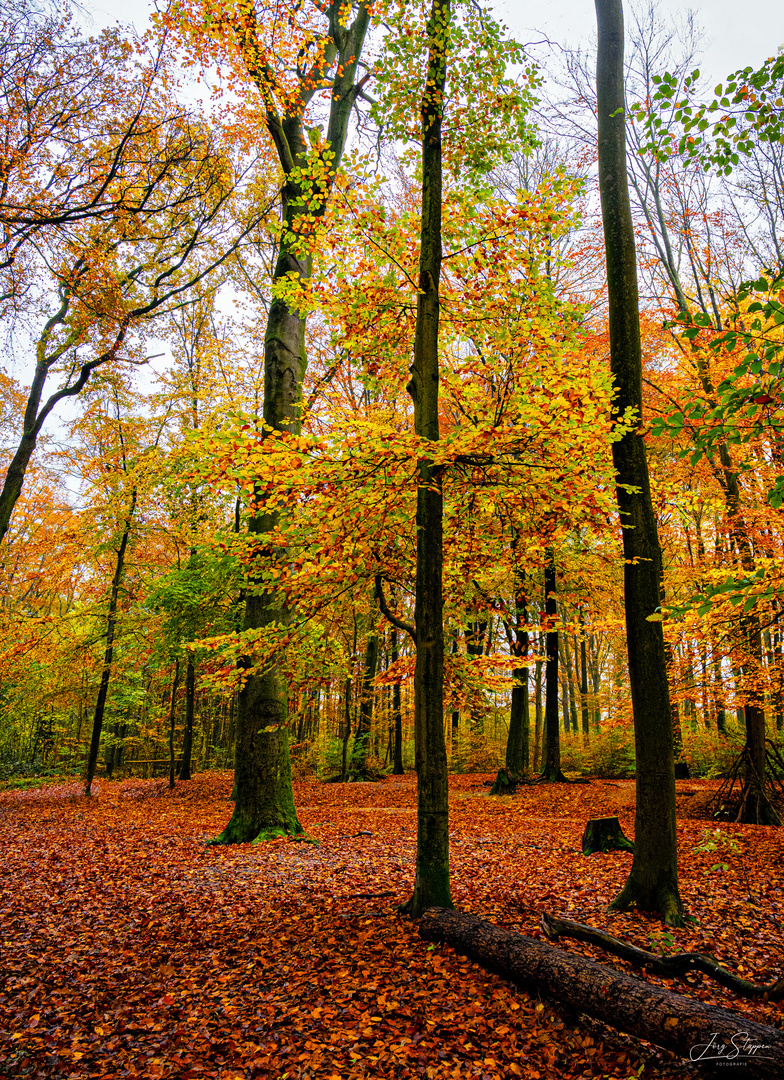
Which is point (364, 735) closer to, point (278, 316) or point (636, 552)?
point (278, 316)

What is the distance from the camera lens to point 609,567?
1139 cm

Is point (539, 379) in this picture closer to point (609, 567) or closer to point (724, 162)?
point (724, 162)

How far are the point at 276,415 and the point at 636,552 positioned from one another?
566cm

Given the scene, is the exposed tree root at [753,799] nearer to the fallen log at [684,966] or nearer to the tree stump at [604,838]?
the tree stump at [604,838]

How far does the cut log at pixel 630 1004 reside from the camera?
7.52ft

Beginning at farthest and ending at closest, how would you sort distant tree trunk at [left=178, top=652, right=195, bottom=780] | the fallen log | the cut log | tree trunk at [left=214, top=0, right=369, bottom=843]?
distant tree trunk at [left=178, top=652, right=195, bottom=780], tree trunk at [left=214, top=0, right=369, bottom=843], the fallen log, the cut log

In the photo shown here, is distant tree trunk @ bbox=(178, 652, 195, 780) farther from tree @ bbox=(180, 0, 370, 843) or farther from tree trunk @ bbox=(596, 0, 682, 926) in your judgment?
tree trunk @ bbox=(596, 0, 682, 926)

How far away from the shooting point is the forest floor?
292 centimetres

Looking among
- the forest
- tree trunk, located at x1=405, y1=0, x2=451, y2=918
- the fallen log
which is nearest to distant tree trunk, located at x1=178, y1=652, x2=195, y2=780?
the forest

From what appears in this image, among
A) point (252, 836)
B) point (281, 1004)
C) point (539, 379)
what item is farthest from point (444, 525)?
point (252, 836)

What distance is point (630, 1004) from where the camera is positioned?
2732 millimetres

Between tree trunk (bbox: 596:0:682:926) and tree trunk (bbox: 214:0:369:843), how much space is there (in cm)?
330

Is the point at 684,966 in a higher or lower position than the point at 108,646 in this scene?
lower

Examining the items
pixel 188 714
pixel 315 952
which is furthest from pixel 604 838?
pixel 188 714
